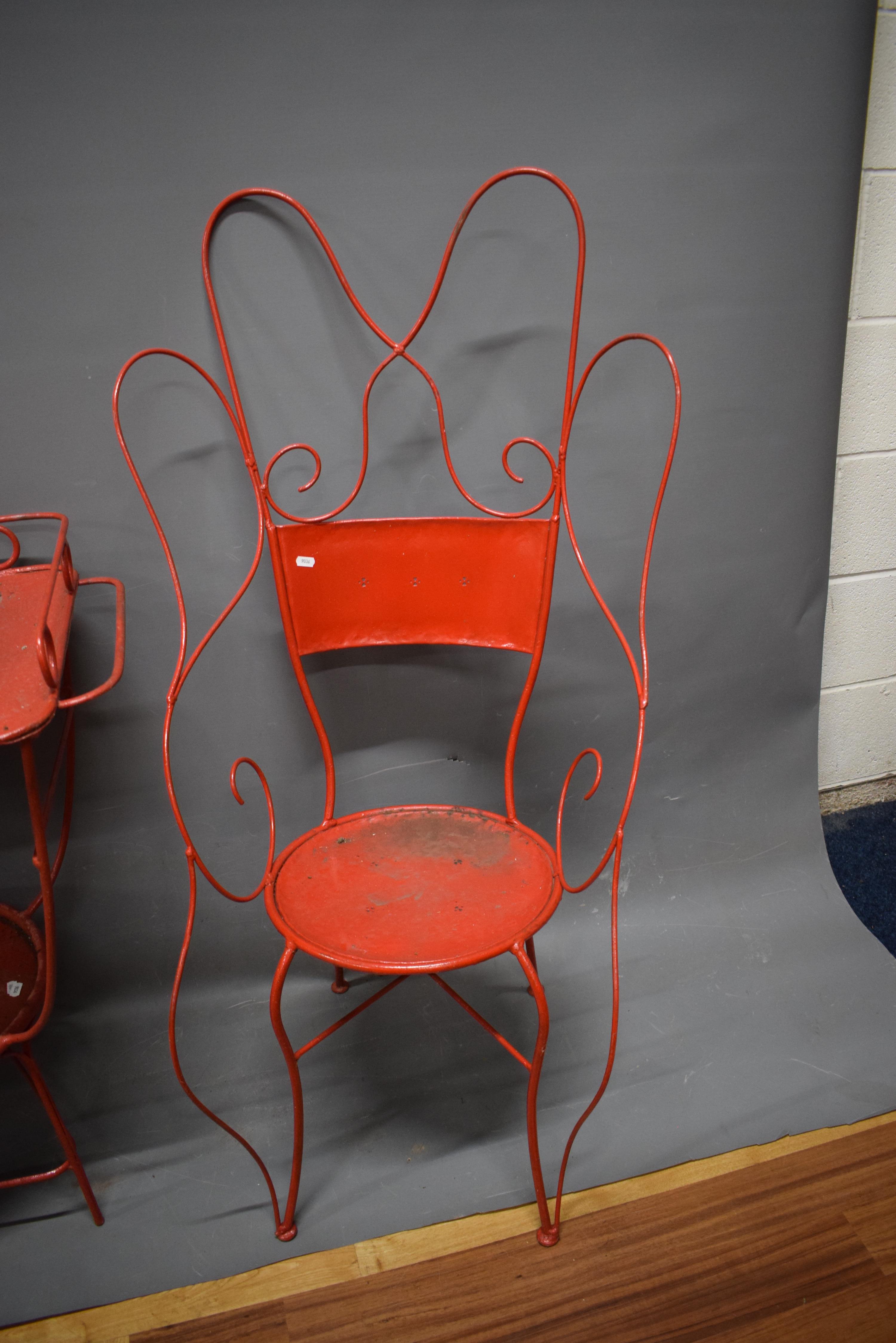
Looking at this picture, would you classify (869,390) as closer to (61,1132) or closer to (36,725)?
(36,725)

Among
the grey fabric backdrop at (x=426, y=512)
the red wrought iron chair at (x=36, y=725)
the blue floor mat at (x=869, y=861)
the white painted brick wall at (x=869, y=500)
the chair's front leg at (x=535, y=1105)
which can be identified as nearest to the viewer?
the red wrought iron chair at (x=36, y=725)

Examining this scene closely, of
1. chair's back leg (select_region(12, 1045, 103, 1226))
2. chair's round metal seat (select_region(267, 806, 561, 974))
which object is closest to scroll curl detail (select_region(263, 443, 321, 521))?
chair's round metal seat (select_region(267, 806, 561, 974))

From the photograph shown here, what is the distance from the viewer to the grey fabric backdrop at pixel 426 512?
47.4 inches

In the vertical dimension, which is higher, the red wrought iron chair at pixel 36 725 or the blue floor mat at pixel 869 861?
the red wrought iron chair at pixel 36 725

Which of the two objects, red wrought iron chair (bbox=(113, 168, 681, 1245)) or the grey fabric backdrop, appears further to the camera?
the grey fabric backdrop

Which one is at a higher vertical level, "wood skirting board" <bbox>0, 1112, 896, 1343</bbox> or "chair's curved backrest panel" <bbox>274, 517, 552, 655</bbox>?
"chair's curved backrest panel" <bbox>274, 517, 552, 655</bbox>

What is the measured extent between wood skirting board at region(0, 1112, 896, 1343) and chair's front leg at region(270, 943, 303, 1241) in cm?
4

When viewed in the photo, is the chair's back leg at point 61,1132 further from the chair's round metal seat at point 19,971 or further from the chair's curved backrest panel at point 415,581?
the chair's curved backrest panel at point 415,581

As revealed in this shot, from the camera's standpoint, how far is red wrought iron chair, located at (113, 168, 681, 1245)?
1086 millimetres

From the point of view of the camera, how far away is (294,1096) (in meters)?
1.17

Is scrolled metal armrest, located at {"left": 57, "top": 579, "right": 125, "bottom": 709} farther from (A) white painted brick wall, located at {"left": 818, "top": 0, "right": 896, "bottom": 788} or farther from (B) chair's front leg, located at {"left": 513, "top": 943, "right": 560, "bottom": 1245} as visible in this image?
(A) white painted brick wall, located at {"left": 818, "top": 0, "right": 896, "bottom": 788}

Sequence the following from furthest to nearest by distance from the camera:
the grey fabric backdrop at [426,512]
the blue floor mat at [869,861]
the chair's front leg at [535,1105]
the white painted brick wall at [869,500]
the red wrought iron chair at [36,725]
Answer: the blue floor mat at [869,861]
the white painted brick wall at [869,500]
the grey fabric backdrop at [426,512]
the chair's front leg at [535,1105]
the red wrought iron chair at [36,725]

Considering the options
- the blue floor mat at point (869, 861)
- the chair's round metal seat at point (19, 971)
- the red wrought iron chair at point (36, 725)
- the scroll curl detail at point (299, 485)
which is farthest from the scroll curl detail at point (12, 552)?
the blue floor mat at point (869, 861)

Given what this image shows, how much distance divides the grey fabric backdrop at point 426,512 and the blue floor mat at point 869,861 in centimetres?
8
